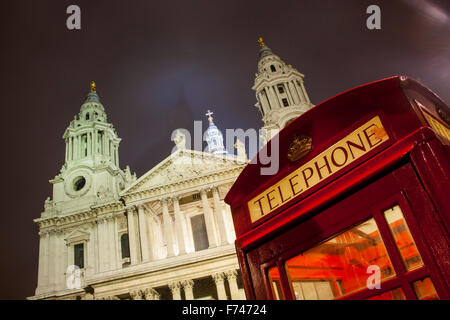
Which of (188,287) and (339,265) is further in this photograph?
(188,287)

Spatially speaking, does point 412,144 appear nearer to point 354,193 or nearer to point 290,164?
point 354,193

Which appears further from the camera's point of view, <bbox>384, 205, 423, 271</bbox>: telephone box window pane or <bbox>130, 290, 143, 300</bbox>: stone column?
<bbox>130, 290, 143, 300</bbox>: stone column

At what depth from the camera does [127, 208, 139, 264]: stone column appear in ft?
74.0

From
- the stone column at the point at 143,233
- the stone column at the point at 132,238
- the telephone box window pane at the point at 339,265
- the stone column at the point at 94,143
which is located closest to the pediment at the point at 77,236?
the stone column at the point at 132,238

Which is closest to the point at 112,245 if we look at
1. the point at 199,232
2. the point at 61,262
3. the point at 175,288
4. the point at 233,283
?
the point at 61,262

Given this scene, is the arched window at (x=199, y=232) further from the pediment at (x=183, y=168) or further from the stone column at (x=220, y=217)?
the pediment at (x=183, y=168)

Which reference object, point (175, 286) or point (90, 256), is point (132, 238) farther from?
point (175, 286)

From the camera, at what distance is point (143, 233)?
904 inches

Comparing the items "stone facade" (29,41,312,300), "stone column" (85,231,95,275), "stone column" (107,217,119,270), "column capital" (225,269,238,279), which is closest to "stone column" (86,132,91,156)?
"stone facade" (29,41,312,300)

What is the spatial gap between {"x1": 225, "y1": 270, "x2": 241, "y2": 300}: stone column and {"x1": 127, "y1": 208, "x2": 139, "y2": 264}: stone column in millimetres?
6845

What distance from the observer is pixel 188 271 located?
19.4 meters

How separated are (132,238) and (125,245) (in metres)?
2.24

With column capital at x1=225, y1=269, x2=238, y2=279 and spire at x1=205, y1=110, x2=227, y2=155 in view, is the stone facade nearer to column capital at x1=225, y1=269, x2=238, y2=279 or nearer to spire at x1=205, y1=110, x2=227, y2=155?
column capital at x1=225, y1=269, x2=238, y2=279

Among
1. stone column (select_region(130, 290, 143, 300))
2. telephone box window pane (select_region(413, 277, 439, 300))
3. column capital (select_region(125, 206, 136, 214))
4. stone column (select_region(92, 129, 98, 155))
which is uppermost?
stone column (select_region(92, 129, 98, 155))
